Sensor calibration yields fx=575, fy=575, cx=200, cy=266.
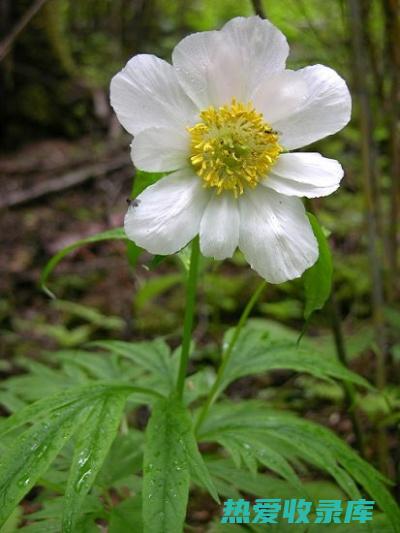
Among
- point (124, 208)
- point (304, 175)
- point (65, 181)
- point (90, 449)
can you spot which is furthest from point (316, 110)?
point (65, 181)

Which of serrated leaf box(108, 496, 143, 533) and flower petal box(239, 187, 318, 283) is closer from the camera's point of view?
flower petal box(239, 187, 318, 283)

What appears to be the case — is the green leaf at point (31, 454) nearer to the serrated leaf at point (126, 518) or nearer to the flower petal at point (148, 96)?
the serrated leaf at point (126, 518)

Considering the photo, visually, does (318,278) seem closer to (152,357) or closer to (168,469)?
(168,469)

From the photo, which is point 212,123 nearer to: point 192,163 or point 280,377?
point 192,163

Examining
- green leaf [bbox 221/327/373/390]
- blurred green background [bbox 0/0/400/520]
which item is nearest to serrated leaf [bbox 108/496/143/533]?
green leaf [bbox 221/327/373/390]

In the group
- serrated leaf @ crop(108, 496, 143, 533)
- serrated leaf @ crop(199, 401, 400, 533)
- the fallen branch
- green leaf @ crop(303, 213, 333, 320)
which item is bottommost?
the fallen branch

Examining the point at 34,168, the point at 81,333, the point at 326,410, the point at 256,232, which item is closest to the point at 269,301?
the point at 326,410

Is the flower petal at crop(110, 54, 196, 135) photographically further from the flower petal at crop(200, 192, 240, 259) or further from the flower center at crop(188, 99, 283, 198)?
the flower petal at crop(200, 192, 240, 259)
